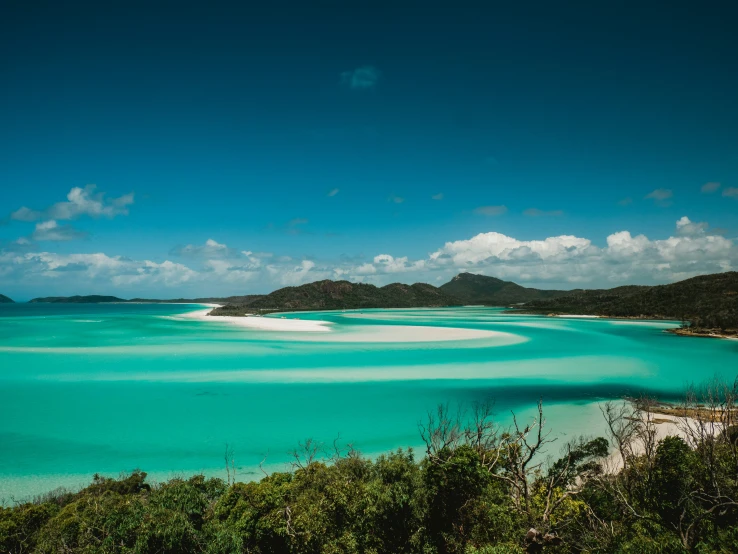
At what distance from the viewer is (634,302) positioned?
3922 inches

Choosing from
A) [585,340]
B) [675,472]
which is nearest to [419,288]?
[585,340]

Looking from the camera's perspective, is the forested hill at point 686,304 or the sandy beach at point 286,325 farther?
the sandy beach at point 286,325

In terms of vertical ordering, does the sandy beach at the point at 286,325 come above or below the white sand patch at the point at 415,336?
above

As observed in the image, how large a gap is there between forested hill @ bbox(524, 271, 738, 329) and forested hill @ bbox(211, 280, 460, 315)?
208ft

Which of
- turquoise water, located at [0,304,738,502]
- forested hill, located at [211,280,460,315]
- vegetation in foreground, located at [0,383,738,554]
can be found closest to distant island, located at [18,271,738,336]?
forested hill, located at [211,280,460,315]

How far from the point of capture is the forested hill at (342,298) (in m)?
141

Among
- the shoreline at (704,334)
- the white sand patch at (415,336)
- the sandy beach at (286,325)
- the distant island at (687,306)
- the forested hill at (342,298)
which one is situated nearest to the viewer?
the white sand patch at (415,336)

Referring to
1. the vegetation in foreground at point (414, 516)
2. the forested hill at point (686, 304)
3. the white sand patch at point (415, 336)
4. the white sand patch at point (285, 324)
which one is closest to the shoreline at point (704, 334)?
the forested hill at point (686, 304)

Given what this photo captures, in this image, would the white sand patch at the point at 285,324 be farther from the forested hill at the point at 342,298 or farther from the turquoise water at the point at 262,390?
the forested hill at the point at 342,298

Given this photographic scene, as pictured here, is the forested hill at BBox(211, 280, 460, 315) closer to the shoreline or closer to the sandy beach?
the sandy beach

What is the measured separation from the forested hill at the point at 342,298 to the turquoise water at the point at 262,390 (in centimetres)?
8490

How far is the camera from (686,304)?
85.6m

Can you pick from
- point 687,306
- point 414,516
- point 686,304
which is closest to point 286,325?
point 414,516

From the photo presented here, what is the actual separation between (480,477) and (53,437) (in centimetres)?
1993
